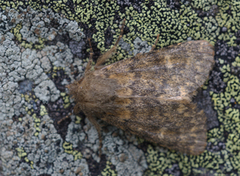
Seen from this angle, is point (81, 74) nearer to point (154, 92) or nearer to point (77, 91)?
point (77, 91)

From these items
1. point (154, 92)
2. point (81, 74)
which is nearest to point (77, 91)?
point (81, 74)

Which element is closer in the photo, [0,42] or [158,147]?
[0,42]

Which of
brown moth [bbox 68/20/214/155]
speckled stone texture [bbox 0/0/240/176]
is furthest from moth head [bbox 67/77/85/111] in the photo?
speckled stone texture [bbox 0/0/240/176]

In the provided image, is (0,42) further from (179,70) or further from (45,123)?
(179,70)

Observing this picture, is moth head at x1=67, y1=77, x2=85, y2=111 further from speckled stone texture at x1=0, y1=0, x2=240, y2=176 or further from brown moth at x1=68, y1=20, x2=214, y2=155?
speckled stone texture at x1=0, y1=0, x2=240, y2=176

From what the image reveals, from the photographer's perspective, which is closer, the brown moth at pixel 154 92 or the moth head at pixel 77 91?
the brown moth at pixel 154 92

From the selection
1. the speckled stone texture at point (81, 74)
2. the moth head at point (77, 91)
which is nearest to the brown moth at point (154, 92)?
the moth head at point (77, 91)

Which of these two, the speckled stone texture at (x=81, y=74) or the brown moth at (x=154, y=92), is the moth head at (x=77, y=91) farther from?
the speckled stone texture at (x=81, y=74)

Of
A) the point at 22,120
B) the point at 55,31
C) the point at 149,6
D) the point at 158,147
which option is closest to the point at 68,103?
the point at 22,120
